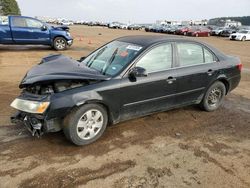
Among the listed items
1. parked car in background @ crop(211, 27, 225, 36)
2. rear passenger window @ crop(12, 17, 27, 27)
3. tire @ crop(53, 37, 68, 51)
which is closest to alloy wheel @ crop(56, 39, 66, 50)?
tire @ crop(53, 37, 68, 51)

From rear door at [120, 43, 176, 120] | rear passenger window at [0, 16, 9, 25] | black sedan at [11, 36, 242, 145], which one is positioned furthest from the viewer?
rear passenger window at [0, 16, 9, 25]

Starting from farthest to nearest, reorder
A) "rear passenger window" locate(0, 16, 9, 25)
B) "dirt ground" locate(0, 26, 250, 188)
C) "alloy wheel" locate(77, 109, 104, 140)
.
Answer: "rear passenger window" locate(0, 16, 9, 25) → "alloy wheel" locate(77, 109, 104, 140) → "dirt ground" locate(0, 26, 250, 188)

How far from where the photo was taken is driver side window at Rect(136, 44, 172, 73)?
14.2ft

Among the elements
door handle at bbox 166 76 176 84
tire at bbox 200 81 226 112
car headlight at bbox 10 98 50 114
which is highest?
door handle at bbox 166 76 176 84

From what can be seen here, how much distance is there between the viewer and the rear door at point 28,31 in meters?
12.9

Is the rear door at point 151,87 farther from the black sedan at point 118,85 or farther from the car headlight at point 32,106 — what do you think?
the car headlight at point 32,106

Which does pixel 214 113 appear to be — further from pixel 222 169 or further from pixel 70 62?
pixel 70 62

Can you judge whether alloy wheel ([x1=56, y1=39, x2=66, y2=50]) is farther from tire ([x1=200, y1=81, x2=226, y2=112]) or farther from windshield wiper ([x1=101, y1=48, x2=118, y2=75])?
tire ([x1=200, y1=81, x2=226, y2=112])

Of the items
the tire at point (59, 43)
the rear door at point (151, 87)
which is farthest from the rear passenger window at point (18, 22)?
the rear door at point (151, 87)

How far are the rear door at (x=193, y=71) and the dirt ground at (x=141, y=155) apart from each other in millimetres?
509

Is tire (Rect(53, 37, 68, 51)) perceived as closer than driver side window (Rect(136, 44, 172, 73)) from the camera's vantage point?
No

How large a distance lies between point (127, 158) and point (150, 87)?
4.27 ft

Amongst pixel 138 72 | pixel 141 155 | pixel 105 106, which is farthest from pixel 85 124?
pixel 138 72

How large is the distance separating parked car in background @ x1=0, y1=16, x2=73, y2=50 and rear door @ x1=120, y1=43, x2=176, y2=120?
34.3 ft
